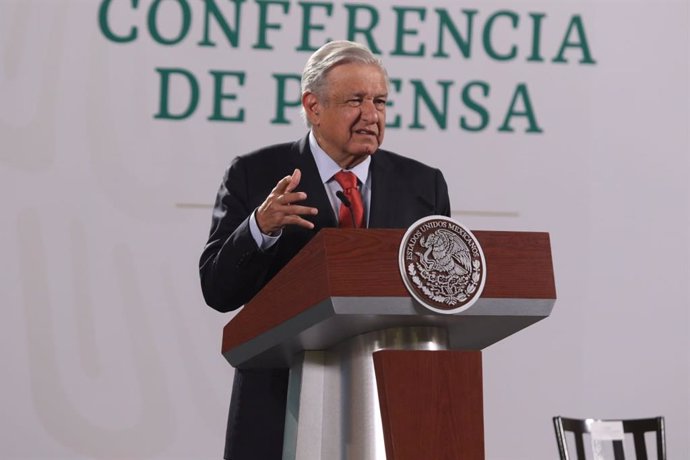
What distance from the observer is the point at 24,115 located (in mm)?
4059

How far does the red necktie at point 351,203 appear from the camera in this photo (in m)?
1.92

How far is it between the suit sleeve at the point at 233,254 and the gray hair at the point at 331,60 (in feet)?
0.75

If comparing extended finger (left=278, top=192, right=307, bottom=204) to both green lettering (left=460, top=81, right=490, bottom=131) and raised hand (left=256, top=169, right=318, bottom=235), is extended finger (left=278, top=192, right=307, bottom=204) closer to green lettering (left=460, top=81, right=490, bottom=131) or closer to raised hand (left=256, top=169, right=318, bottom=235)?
raised hand (left=256, top=169, right=318, bottom=235)

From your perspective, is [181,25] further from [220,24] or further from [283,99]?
[283,99]

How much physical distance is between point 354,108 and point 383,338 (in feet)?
1.75

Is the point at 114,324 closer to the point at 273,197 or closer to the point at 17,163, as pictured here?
the point at 17,163

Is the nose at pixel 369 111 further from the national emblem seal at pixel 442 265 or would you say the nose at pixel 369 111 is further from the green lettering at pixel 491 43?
the green lettering at pixel 491 43

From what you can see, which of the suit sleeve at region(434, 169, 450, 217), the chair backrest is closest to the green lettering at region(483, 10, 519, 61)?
the chair backrest

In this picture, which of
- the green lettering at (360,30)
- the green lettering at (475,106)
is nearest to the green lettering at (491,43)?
the green lettering at (475,106)

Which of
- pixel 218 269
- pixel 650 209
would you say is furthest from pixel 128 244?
pixel 218 269

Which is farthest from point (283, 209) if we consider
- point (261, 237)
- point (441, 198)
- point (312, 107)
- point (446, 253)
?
point (441, 198)

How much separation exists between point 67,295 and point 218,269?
2299 mm

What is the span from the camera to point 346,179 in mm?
1992

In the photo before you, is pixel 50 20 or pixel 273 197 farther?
pixel 50 20
